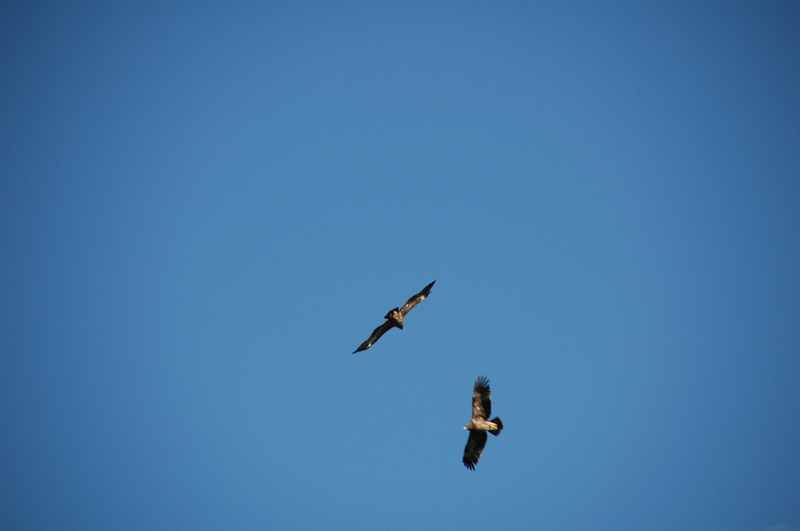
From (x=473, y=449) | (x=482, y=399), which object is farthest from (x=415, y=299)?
(x=473, y=449)

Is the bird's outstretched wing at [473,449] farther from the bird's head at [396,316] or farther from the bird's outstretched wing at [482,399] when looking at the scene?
the bird's head at [396,316]

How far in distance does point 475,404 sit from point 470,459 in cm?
301

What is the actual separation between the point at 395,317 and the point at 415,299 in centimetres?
159

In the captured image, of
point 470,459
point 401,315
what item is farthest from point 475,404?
point 401,315

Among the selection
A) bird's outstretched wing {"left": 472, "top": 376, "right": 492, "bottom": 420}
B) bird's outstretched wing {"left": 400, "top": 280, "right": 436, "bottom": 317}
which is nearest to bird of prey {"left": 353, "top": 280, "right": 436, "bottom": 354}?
bird's outstretched wing {"left": 400, "top": 280, "right": 436, "bottom": 317}

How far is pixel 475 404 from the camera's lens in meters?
30.0

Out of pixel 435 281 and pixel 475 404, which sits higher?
pixel 435 281

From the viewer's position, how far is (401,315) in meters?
30.7

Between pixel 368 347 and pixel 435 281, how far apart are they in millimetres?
4465

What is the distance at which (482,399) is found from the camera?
29922 mm

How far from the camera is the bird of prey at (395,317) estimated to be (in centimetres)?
3042

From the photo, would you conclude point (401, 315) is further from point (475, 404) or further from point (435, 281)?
point (475, 404)

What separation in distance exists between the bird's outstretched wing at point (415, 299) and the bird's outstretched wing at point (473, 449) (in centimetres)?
646

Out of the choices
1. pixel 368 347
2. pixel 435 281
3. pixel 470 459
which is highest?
pixel 435 281
